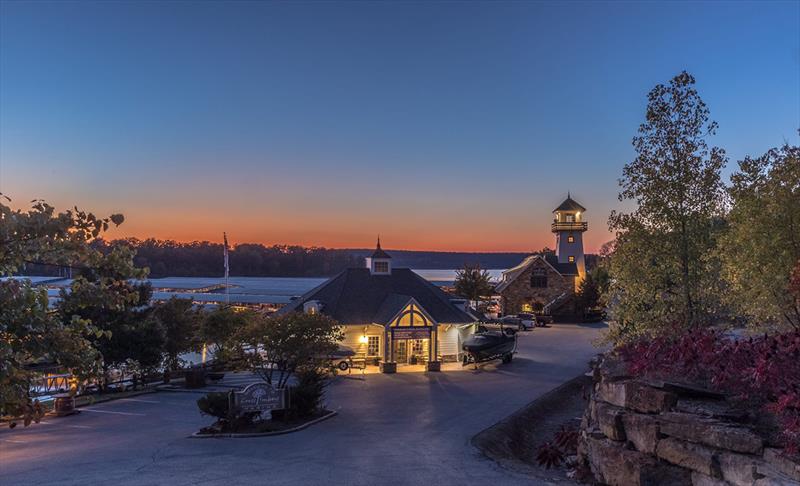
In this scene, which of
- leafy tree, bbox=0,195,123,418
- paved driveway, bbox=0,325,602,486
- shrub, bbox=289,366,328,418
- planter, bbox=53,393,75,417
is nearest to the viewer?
leafy tree, bbox=0,195,123,418

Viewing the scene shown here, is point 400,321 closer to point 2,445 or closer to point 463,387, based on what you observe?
point 463,387

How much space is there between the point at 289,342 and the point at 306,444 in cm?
662

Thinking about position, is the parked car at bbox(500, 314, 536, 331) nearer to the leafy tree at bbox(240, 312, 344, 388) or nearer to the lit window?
the lit window

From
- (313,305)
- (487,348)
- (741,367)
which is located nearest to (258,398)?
(741,367)

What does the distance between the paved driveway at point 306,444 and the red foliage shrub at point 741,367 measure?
13.1 ft

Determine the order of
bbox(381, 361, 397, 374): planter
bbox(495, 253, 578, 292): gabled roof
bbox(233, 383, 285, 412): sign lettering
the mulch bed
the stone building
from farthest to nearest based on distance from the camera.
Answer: bbox(495, 253, 578, 292): gabled roof, the stone building, bbox(381, 361, 397, 374): planter, bbox(233, 383, 285, 412): sign lettering, the mulch bed

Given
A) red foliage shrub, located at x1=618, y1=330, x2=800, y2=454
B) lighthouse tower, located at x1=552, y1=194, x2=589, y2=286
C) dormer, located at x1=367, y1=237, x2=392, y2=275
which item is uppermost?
lighthouse tower, located at x1=552, y1=194, x2=589, y2=286

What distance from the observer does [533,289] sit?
62469 mm

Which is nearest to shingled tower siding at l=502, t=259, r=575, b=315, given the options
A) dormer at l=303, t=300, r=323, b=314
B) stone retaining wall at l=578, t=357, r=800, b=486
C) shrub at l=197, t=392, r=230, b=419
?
dormer at l=303, t=300, r=323, b=314

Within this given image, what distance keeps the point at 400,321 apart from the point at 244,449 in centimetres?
1827

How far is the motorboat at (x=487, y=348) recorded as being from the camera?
32.4 m

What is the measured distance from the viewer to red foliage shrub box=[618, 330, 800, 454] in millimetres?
8039

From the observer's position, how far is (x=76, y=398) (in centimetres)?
2375

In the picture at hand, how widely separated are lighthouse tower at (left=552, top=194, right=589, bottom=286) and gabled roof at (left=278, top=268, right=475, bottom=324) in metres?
33.8
